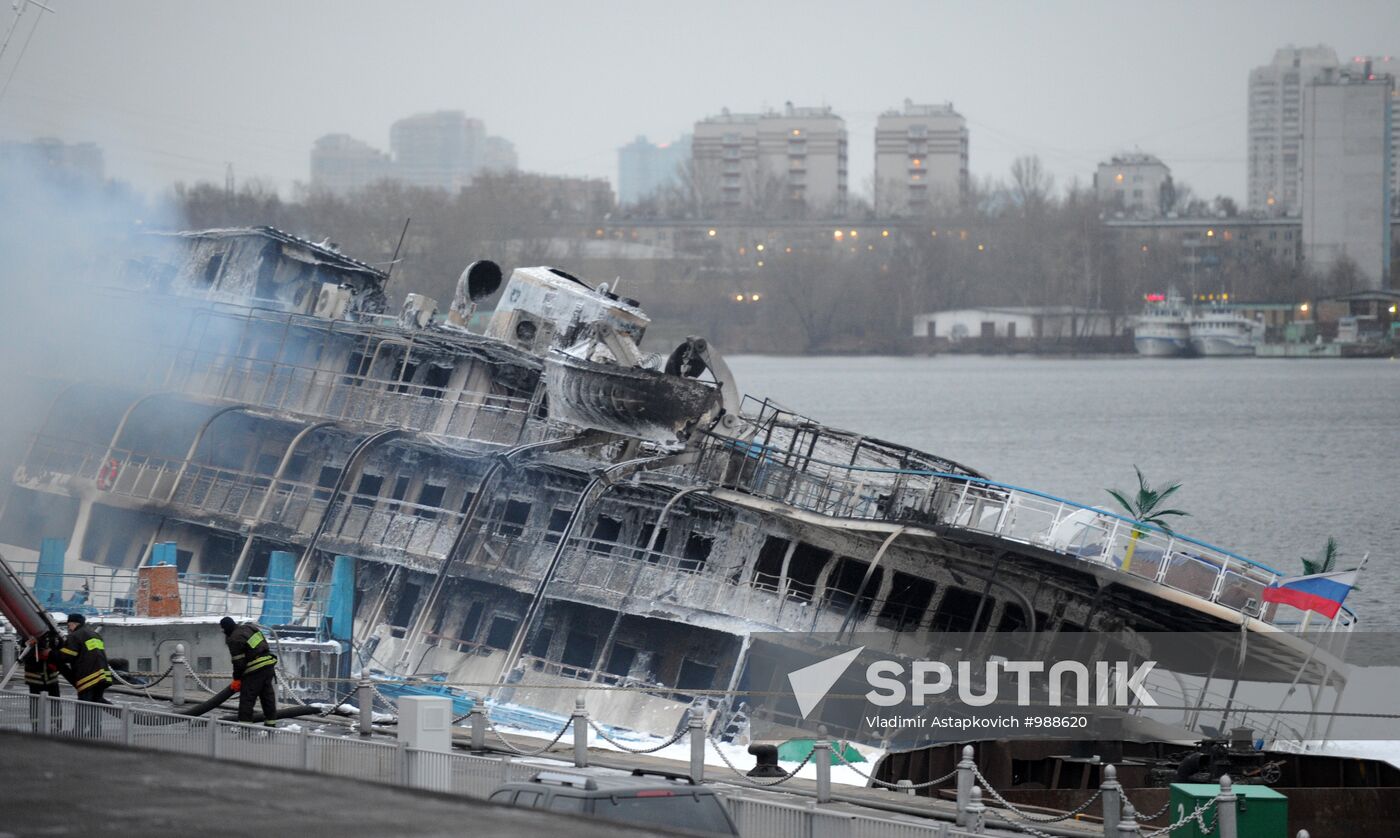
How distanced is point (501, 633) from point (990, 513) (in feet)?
32.0

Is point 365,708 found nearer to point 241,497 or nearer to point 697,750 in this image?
point 697,750

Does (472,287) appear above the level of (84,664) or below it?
above

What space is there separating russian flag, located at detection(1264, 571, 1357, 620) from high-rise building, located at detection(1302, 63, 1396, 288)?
171562mm

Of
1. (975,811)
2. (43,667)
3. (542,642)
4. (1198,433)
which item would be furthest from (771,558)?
(1198,433)

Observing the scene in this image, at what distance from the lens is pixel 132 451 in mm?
38188

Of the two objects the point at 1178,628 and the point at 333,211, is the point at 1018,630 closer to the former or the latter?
the point at 1178,628

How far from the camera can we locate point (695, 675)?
31047 millimetres

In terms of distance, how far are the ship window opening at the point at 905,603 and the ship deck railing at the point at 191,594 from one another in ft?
34.3

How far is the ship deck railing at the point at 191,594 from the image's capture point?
3095 centimetres

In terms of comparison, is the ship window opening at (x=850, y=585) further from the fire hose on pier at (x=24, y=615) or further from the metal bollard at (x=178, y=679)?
the metal bollard at (x=178, y=679)

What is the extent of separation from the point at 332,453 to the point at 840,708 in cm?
1282

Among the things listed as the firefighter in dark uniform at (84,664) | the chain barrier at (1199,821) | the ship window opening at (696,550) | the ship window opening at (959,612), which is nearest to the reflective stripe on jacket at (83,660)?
the firefighter in dark uniform at (84,664)

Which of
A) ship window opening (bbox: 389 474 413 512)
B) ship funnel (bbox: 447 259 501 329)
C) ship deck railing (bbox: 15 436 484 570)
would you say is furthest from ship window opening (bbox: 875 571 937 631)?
ship funnel (bbox: 447 259 501 329)

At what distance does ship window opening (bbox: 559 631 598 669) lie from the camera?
32062mm
